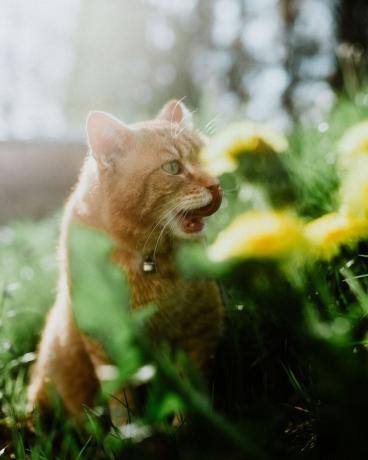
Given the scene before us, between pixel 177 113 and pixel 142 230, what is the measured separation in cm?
55

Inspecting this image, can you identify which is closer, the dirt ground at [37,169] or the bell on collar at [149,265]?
the bell on collar at [149,265]

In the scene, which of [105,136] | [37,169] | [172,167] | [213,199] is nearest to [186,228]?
[213,199]

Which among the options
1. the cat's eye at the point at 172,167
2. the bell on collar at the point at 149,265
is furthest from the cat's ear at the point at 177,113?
the bell on collar at the point at 149,265

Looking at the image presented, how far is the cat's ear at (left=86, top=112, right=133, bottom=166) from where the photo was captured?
4.65 ft

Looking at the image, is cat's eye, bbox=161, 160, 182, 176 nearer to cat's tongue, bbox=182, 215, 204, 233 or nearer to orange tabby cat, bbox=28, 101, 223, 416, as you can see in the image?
orange tabby cat, bbox=28, 101, 223, 416

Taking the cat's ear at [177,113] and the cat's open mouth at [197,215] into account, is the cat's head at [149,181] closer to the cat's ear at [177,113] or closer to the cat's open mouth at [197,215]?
the cat's open mouth at [197,215]

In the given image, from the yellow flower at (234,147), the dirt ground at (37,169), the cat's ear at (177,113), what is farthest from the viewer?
the dirt ground at (37,169)

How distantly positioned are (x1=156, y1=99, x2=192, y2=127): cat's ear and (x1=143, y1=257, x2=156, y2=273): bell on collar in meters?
0.52

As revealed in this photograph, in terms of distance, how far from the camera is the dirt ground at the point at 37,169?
6.16 meters

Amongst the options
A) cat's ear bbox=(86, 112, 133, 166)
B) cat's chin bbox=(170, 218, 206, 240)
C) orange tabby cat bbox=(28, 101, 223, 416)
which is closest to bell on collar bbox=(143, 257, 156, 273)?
orange tabby cat bbox=(28, 101, 223, 416)

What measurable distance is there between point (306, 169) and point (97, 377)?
999 millimetres

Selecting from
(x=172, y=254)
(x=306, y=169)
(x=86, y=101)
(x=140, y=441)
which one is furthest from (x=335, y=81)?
(x=86, y=101)

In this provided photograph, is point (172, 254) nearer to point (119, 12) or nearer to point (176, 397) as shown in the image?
point (176, 397)

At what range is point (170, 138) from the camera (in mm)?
1530
